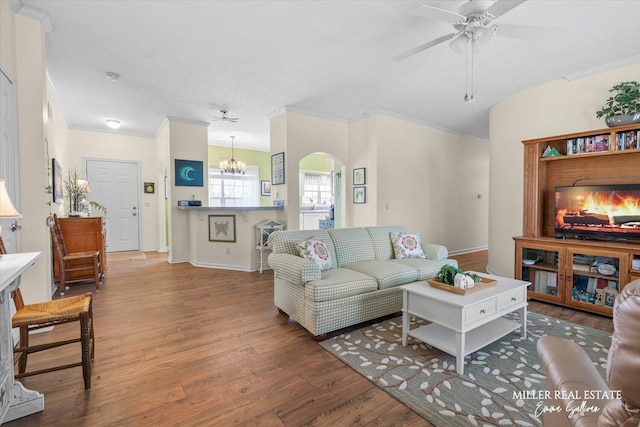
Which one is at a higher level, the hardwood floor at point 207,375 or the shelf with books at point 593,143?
the shelf with books at point 593,143

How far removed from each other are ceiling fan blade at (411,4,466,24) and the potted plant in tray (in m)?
2.22

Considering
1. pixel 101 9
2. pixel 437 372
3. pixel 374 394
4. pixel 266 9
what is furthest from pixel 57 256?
pixel 437 372

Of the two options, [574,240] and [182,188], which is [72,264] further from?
[574,240]

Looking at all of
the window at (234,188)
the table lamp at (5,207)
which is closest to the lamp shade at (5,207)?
the table lamp at (5,207)

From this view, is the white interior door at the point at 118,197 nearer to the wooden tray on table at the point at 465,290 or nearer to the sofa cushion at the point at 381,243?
the sofa cushion at the point at 381,243

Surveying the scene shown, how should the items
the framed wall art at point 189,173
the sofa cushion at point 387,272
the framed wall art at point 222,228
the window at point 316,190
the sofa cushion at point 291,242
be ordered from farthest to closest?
the window at point 316,190, the framed wall art at point 189,173, the framed wall art at point 222,228, the sofa cushion at point 291,242, the sofa cushion at point 387,272

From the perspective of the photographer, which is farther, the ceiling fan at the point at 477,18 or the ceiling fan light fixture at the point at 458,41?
the ceiling fan light fixture at the point at 458,41

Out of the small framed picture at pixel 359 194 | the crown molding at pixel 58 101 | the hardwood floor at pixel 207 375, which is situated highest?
the crown molding at pixel 58 101

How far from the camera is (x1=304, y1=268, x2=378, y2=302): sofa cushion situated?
2473mm

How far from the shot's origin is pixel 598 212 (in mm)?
3217

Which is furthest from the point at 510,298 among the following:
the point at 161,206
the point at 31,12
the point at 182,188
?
the point at 161,206

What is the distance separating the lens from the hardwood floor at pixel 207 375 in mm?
1618

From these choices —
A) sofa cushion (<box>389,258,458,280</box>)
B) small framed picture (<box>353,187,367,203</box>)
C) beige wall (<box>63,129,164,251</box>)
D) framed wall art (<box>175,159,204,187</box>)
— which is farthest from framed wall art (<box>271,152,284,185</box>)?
beige wall (<box>63,129,164,251</box>)

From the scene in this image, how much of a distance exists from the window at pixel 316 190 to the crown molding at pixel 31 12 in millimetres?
6607
